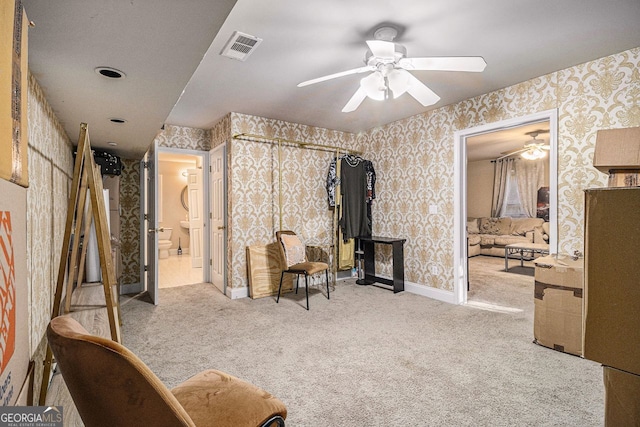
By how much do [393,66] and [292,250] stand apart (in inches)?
95.5

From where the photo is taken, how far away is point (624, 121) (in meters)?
2.65

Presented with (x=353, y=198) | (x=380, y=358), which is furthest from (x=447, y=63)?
(x=353, y=198)

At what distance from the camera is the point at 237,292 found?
414cm

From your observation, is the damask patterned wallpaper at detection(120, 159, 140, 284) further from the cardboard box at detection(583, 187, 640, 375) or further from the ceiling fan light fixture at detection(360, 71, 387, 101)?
the cardboard box at detection(583, 187, 640, 375)

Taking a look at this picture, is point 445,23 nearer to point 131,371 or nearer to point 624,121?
point 624,121

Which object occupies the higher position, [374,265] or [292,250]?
[292,250]

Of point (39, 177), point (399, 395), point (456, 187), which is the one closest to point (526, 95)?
point (456, 187)

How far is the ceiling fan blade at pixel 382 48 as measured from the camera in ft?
6.81

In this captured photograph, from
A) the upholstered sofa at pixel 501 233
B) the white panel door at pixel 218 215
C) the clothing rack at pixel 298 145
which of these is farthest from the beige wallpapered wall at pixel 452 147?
the upholstered sofa at pixel 501 233

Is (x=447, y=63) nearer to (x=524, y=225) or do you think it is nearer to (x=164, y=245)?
(x=524, y=225)

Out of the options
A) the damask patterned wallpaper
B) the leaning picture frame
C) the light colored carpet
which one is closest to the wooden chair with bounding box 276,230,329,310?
the light colored carpet

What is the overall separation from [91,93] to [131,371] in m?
2.05

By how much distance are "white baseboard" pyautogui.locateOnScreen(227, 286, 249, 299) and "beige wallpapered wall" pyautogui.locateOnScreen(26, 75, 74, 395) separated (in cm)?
192

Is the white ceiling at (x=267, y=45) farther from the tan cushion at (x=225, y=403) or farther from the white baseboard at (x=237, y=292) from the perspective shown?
the white baseboard at (x=237, y=292)
